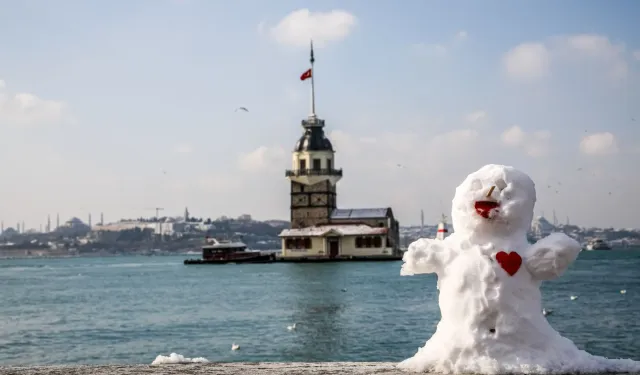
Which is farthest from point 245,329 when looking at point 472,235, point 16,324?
point 472,235

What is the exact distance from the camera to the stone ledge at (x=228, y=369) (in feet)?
25.4

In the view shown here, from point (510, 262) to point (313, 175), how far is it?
70452 mm

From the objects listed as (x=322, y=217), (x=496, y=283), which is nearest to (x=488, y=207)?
(x=496, y=283)

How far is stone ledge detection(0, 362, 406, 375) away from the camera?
7.74 meters

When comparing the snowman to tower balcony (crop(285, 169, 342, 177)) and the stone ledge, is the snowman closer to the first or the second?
the stone ledge

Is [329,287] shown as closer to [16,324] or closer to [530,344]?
[16,324]

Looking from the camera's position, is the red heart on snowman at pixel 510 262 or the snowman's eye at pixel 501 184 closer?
the red heart on snowman at pixel 510 262

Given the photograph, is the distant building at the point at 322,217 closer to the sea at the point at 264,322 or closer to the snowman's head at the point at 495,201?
the sea at the point at 264,322

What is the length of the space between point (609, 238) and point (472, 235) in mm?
200497

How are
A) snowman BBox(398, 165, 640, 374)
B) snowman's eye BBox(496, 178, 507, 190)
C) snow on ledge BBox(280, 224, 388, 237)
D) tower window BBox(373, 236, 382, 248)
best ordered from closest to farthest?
1. snowman BBox(398, 165, 640, 374)
2. snowman's eye BBox(496, 178, 507, 190)
3. snow on ledge BBox(280, 224, 388, 237)
4. tower window BBox(373, 236, 382, 248)

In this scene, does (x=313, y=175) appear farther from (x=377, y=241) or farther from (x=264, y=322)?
(x=264, y=322)

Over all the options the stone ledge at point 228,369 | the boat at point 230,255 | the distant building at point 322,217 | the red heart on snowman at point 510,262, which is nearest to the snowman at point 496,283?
the red heart on snowman at point 510,262

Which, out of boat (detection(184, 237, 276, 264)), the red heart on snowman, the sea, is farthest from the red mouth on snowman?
boat (detection(184, 237, 276, 264))

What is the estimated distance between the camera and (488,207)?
24.6ft
